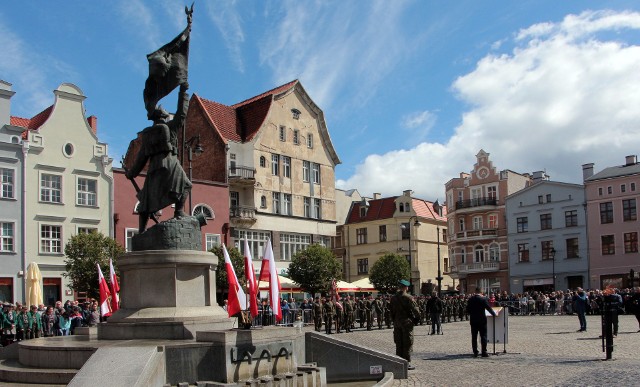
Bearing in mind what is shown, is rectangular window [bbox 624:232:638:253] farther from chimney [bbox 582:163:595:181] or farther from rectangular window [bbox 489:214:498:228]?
rectangular window [bbox 489:214:498:228]

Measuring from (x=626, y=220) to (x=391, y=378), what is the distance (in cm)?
4795

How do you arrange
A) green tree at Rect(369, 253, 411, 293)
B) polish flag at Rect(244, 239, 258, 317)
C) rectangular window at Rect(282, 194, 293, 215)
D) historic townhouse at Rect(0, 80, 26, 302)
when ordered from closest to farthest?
polish flag at Rect(244, 239, 258, 317) < historic townhouse at Rect(0, 80, 26, 302) < rectangular window at Rect(282, 194, 293, 215) < green tree at Rect(369, 253, 411, 293)

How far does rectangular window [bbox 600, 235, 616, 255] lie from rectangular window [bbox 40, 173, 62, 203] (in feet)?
130

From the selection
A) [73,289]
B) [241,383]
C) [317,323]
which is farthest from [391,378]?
[73,289]

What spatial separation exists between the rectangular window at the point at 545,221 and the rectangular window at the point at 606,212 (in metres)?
4.41

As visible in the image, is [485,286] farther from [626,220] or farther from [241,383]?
[241,383]

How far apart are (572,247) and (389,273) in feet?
51.0

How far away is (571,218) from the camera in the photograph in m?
58.5

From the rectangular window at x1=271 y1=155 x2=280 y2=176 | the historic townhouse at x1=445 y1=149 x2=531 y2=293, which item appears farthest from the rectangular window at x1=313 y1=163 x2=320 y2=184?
the historic townhouse at x1=445 y1=149 x2=531 y2=293

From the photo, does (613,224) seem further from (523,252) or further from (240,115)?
(240,115)

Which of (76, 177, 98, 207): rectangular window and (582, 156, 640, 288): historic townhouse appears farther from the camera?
(582, 156, 640, 288): historic townhouse

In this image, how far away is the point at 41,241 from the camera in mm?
36062

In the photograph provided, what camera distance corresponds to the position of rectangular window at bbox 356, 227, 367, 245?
68.4 meters

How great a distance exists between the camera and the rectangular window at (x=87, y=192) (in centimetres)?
3812
